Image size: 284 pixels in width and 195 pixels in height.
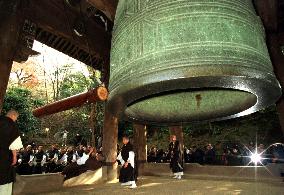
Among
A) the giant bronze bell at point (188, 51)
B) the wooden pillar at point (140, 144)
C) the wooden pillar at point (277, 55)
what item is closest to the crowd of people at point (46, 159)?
the wooden pillar at point (140, 144)

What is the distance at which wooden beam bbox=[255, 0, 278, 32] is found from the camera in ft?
10.5

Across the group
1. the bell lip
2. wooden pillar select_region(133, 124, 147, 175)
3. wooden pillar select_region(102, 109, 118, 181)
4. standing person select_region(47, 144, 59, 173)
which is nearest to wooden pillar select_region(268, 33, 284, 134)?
the bell lip

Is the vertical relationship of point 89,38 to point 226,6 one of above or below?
above

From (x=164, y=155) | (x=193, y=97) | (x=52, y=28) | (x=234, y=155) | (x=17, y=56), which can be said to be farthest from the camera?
(x=164, y=155)

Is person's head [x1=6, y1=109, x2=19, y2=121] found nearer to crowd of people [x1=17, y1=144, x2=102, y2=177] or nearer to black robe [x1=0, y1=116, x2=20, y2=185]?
black robe [x1=0, y1=116, x2=20, y2=185]

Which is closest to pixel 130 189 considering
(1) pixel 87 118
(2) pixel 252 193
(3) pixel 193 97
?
(2) pixel 252 193

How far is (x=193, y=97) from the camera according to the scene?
2064 mm

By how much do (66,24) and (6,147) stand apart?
299 centimetres

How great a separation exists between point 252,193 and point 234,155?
6.48m

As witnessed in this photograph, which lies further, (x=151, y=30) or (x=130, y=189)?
(x=130, y=189)

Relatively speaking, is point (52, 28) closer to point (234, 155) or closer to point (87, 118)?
point (234, 155)

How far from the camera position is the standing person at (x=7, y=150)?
335 cm

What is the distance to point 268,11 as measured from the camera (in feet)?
11.4

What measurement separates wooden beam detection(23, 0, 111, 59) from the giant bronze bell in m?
3.81
